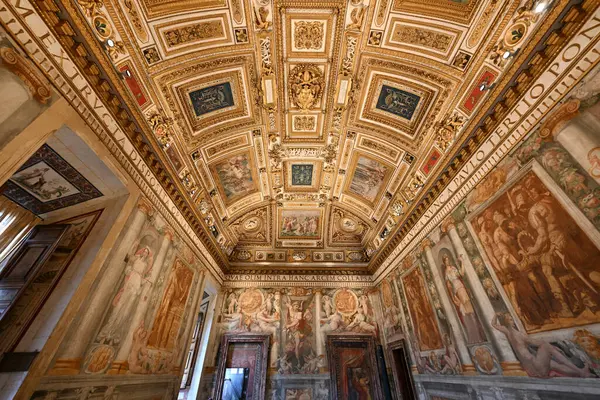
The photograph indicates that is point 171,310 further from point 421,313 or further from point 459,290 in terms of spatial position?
point 459,290

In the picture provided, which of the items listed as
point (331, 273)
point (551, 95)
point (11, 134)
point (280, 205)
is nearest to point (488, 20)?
point (551, 95)

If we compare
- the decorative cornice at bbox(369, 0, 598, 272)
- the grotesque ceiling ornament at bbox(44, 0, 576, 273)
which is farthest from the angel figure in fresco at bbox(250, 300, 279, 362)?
the decorative cornice at bbox(369, 0, 598, 272)

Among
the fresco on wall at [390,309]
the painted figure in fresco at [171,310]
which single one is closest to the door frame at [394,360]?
the fresco on wall at [390,309]

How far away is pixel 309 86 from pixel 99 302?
7.18 meters

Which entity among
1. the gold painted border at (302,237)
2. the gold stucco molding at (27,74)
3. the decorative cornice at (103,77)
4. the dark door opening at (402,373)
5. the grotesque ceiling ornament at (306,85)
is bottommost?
the dark door opening at (402,373)

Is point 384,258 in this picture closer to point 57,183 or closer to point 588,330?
point 588,330

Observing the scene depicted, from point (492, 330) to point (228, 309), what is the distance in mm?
9509

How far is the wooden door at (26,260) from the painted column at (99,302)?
112 centimetres

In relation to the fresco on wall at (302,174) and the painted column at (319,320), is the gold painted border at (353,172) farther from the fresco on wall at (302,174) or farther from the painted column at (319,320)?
the painted column at (319,320)

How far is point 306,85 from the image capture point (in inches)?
276

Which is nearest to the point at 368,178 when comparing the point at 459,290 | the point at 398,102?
the point at 398,102

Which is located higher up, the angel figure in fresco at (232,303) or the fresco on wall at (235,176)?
the fresco on wall at (235,176)

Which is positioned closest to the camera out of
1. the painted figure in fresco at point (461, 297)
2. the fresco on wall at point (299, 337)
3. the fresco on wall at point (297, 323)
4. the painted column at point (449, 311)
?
the painted figure in fresco at point (461, 297)

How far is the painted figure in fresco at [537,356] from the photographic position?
11.1 ft
